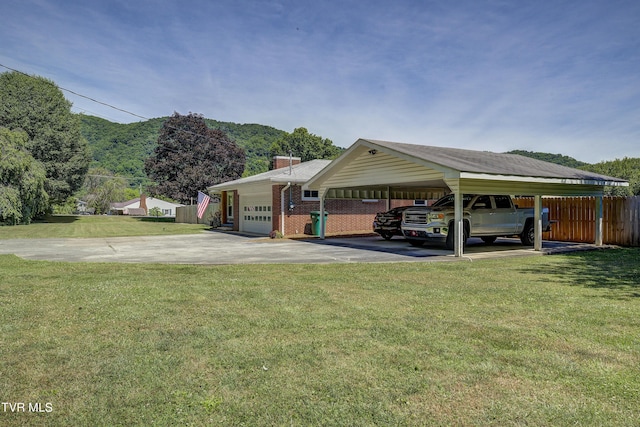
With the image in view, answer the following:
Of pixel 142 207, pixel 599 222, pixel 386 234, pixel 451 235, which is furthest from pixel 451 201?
pixel 142 207

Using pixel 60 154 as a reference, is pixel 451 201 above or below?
below

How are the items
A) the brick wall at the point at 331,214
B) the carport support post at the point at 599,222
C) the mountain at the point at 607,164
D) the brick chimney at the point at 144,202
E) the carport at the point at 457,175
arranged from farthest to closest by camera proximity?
the brick chimney at the point at 144,202, the mountain at the point at 607,164, the brick wall at the point at 331,214, the carport support post at the point at 599,222, the carport at the point at 457,175

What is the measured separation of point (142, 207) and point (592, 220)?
87399 millimetres

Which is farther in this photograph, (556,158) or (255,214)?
(556,158)

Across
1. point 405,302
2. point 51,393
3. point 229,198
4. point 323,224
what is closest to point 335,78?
point 323,224

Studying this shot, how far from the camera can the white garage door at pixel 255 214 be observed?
69.6ft

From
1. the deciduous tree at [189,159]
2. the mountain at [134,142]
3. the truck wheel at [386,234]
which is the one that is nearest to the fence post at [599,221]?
the truck wheel at [386,234]

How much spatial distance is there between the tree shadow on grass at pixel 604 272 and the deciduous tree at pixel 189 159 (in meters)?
35.6

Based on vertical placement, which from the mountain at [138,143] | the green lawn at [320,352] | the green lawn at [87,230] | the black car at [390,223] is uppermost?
the mountain at [138,143]

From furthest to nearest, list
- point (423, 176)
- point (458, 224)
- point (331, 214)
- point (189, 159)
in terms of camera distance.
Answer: point (189, 159) → point (331, 214) → point (423, 176) → point (458, 224)

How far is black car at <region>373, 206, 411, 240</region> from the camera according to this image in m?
16.1

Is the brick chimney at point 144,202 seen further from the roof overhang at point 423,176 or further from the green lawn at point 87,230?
the roof overhang at point 423,176

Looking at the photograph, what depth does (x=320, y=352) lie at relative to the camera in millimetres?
3930

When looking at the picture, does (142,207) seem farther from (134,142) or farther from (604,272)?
(604,272)
